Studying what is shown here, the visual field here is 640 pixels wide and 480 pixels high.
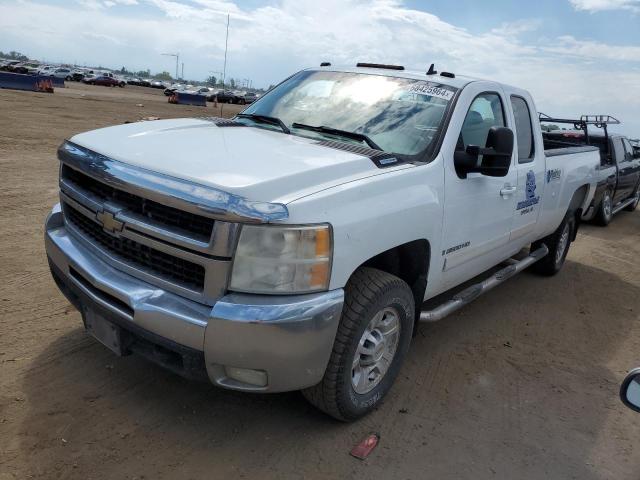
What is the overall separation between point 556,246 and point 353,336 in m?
4.35

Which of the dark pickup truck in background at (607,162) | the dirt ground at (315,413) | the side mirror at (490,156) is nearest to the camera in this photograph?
the dirt ground at (315,413)

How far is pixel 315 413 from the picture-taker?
3254 mm

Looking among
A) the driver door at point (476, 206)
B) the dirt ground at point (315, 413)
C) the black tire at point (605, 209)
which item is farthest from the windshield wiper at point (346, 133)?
the black tire at point (605, 209)

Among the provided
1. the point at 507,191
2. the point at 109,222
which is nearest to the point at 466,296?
the point at 507,191

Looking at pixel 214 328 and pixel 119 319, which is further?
pixel 119 319

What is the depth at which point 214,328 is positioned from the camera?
2.42 metres

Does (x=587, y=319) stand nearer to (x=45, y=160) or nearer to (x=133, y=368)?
(x=133, y=368)

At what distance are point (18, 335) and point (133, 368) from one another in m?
0.90

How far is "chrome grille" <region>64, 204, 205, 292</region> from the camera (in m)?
2.57

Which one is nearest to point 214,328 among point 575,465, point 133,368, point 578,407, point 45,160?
point 133,368

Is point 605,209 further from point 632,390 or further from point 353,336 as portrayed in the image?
point 632,390

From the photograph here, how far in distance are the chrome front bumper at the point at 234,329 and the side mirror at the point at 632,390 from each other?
1.22 meters

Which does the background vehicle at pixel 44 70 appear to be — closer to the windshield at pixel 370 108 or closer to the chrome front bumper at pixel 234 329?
the windshield at pixel 370 108

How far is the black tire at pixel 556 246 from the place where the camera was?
6.23m
